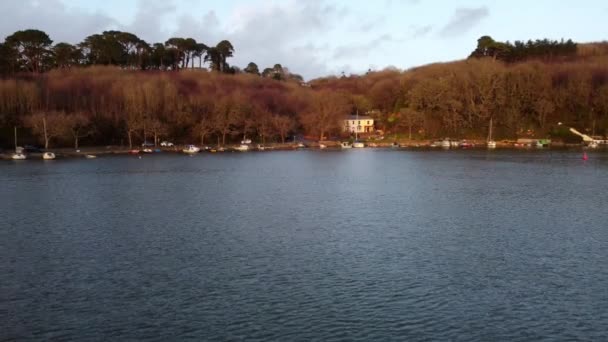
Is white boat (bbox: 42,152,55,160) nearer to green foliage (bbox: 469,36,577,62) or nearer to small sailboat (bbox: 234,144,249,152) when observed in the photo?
small sailboat (bbox: 234,144,249,152)

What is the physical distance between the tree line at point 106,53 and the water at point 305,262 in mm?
69487

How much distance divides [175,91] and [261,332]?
90835 mm

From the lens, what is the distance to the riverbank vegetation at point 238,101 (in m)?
87.1

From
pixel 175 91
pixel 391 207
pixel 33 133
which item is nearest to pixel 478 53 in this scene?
pixel 175 91

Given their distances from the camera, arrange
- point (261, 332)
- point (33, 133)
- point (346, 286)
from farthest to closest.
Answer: point (33, 133)
point (346, 286)
point (261, 332)

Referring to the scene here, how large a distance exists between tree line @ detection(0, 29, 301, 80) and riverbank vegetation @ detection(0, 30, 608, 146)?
247 mm

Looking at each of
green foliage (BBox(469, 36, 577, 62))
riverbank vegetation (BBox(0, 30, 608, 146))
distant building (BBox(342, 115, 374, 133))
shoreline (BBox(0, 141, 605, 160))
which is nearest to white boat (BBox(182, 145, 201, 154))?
shoreline (BBox(0, 141, 605, 160))

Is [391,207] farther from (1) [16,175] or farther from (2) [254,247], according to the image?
(1) [16,175]

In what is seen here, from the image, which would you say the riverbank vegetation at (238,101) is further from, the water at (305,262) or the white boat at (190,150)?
the water at (305,262)

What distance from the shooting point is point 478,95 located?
104688mm

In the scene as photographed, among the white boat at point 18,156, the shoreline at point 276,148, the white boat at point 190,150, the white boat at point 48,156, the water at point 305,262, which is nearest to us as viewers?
the water at point 305,262

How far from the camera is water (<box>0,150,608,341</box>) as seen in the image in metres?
14.7

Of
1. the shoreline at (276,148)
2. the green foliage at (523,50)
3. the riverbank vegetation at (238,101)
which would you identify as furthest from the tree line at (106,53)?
the green foliage at (523,50)

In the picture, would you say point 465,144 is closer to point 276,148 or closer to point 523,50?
point 276,148
